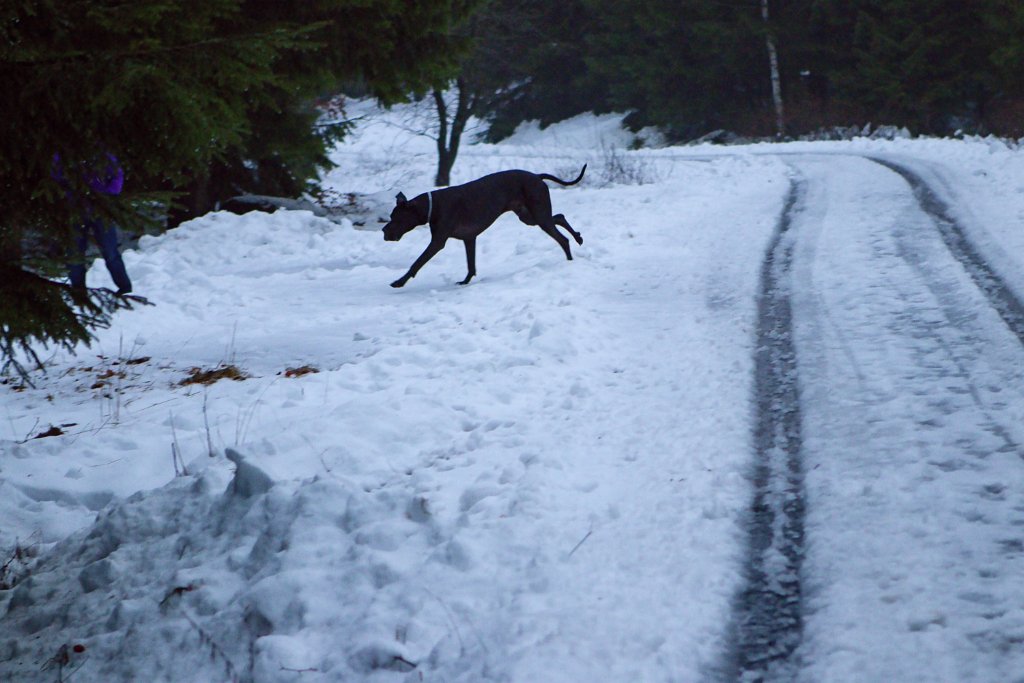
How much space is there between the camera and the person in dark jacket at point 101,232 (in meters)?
3.79

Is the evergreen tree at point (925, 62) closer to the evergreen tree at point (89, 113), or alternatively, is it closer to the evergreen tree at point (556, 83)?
the evergreen tree at point (556, 83)

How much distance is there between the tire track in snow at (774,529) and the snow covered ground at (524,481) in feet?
0.19

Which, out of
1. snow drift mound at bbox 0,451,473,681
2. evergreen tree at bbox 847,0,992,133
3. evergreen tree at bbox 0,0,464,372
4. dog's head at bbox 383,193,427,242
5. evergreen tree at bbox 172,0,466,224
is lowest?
snow drift mound at bbox 0,451,473,681

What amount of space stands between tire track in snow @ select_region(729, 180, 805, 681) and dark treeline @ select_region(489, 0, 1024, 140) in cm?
1963

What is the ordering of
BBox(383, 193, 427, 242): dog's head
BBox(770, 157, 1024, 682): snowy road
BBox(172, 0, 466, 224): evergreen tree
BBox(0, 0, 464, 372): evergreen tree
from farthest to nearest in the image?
BBox(383, 193, 427, 242): dog's head < BBox(172, 0, 466, 224): evergreen tree < BBox(0, 0, 464, 372): evergreen tree < BBox(770, 157, 1024, 682): snowy road

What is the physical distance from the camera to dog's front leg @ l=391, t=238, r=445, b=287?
930 centimetres

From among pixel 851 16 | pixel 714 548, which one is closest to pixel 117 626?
pixel 714 548

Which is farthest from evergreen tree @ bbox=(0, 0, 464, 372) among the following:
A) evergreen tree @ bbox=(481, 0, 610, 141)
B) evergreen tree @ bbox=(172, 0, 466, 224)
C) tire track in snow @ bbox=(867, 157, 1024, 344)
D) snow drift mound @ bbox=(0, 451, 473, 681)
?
evergreen tree @ bbox=(481, 0, 610, 141)

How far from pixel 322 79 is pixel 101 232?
15.8ft

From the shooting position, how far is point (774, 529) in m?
3.72

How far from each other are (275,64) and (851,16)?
27.7 m

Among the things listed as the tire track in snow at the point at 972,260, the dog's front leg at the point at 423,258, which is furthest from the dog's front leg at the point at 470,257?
the tire track in snow at the point at 972,260

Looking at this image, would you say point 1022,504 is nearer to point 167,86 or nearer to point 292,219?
point 167,86

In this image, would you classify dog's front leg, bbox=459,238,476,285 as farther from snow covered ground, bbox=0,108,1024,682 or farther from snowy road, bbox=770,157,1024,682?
snowy road, bbox=770,157,1024,682
